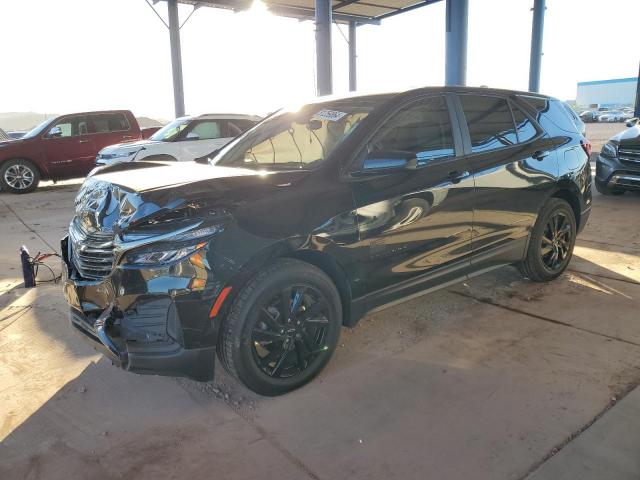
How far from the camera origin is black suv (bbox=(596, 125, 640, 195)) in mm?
8078

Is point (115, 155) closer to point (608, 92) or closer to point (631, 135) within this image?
point (631, 135)

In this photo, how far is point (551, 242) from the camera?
14.8 feet

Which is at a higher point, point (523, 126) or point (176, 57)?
point (176, 57)

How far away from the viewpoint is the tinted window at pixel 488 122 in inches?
148

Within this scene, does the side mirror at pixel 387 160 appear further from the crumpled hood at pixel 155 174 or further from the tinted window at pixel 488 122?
the tinted window at pixel 488 122

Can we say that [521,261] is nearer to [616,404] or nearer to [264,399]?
[616,404]

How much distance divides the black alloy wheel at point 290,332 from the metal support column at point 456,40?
→ 12.3 meters

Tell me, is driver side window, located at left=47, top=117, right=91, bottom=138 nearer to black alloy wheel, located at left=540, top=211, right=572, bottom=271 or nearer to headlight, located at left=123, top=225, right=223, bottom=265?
headlight, located at left=123, top=225, right=223, bottom=265

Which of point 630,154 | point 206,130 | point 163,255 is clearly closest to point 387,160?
point 163,255

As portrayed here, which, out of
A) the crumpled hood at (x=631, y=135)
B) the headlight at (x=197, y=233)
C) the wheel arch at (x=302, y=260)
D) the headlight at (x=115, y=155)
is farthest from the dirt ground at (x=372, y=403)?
the headlight at (x=115, y=155)

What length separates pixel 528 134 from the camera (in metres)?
4.22

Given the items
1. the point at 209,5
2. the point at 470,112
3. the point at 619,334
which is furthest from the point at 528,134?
the point at 209,5

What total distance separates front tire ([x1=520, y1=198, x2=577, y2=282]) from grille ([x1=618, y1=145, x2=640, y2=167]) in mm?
4350

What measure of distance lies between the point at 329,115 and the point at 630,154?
664cm
